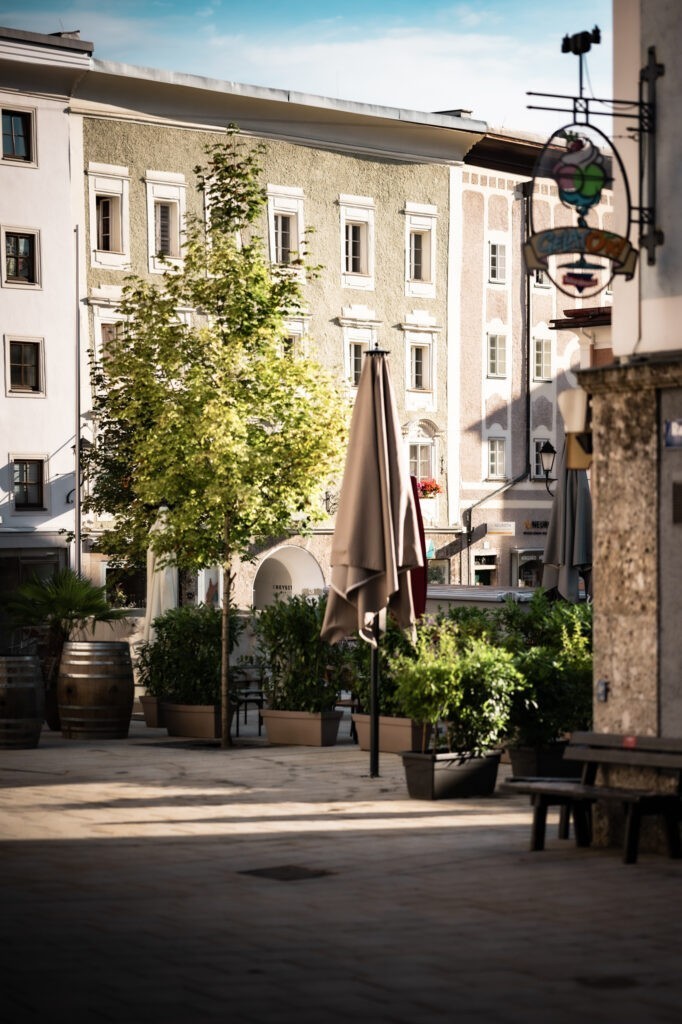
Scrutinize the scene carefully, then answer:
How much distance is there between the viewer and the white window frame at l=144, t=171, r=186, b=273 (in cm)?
4278

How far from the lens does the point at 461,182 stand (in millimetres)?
49375

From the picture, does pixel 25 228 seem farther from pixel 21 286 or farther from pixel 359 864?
pixel 359 864

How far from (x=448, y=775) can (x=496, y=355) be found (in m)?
37.7

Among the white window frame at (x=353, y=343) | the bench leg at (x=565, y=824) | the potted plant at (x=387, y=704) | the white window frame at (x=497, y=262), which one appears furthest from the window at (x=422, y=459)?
the bench leg at (x=565, y=824)

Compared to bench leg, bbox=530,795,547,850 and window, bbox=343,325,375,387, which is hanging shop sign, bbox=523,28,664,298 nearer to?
bench leg, bbox=530,795,547,850

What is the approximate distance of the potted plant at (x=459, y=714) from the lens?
13.7m

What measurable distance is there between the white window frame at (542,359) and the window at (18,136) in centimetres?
1667

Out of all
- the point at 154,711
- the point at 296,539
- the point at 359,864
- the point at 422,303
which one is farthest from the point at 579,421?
the point at 422,303

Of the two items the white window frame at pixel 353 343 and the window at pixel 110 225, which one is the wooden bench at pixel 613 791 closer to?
the window at pixel 110 225

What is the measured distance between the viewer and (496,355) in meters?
50.7

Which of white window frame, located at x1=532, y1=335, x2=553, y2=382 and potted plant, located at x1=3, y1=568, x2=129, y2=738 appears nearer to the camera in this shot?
potted plant, located at x1=3, y1=568, x2=129, y2=738

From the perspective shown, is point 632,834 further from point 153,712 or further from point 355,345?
point 355,345

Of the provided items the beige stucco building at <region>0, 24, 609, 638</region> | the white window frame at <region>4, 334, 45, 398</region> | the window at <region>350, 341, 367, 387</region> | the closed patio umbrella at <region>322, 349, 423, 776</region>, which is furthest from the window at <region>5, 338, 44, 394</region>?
the closed patio umbrella at <region>322, 349, 423, 776</region>

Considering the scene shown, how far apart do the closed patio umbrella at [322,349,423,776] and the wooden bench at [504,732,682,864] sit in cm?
419
